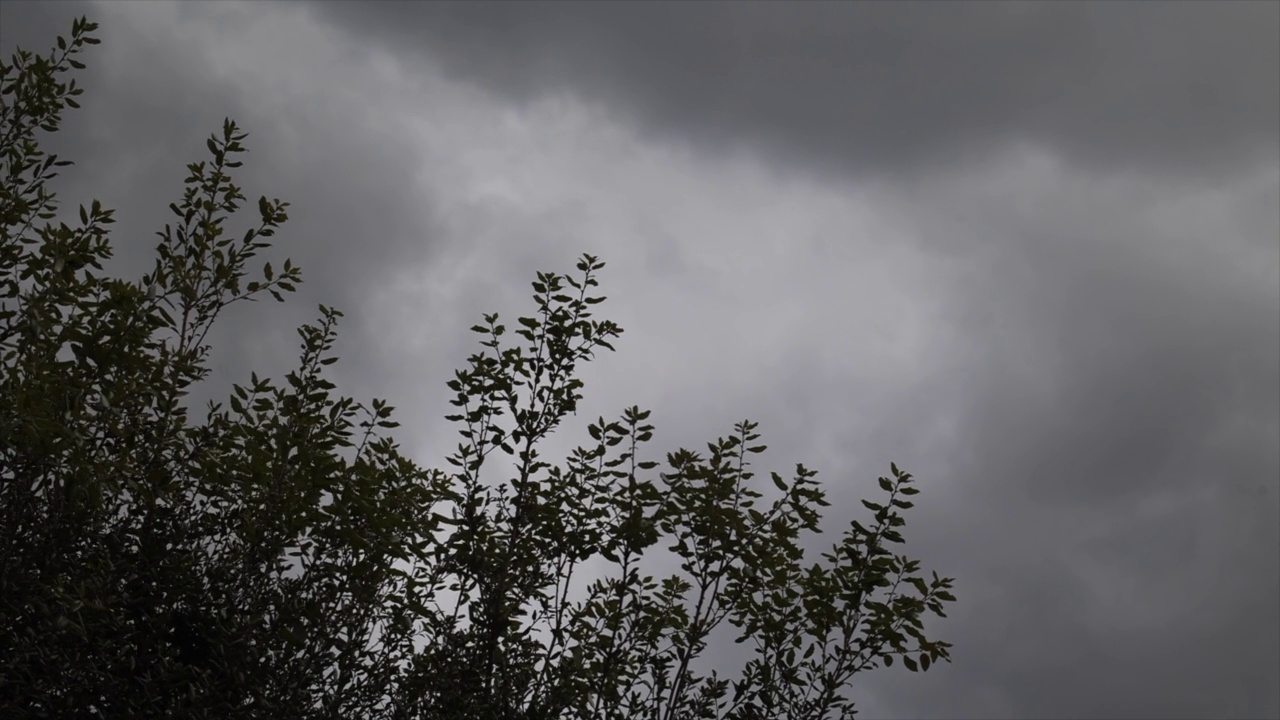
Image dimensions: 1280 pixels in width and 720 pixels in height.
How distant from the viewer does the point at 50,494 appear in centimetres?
635

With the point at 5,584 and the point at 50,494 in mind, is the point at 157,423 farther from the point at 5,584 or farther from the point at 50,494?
the point at 5,584

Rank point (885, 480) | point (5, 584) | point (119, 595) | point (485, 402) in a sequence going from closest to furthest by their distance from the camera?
point (5, 584)
point (119, 595)
point (885, 480)
point (485, 402)

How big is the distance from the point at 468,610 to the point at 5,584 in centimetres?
284

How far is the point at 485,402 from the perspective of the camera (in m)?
8.02

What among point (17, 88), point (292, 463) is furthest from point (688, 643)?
point (17, 88)

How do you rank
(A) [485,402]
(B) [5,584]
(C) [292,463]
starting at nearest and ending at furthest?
(B) [5,584], (C) [292,463], (A) [485,402]

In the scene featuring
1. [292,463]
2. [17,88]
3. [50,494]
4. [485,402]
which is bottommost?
[50,494]

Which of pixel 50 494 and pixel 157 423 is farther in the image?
pixel 157 423

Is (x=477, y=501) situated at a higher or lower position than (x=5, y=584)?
higher

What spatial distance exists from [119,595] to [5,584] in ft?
2.14

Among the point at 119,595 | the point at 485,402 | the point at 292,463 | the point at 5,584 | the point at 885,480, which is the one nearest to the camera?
the point at 5,584

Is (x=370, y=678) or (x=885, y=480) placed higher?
(x=885, y=480)

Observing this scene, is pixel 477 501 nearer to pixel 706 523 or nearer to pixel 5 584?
pixel 706 523

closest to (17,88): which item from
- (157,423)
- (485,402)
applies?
(157,423)
